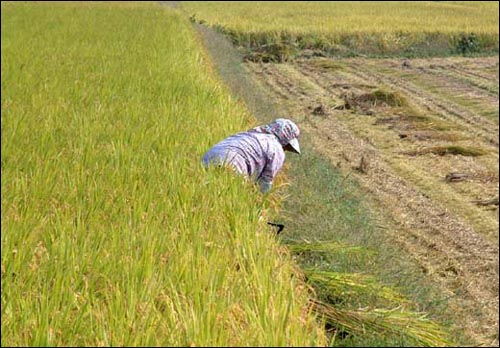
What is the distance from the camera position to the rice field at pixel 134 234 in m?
2.39

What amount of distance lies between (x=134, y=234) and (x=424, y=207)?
4.10 m

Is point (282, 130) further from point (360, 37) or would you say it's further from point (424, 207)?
point (360, 37)

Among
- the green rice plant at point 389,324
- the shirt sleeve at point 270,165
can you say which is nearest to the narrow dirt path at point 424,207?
the green rice plant at point 389,324

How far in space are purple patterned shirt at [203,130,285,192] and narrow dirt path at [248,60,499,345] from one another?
112cm

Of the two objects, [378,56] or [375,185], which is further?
[378,56]

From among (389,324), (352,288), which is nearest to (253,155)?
(352,288)

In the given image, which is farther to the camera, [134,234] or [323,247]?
[323,247]

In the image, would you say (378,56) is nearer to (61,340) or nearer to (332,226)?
(332,226)

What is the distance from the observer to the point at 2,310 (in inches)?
95.5

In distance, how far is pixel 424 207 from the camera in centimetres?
677

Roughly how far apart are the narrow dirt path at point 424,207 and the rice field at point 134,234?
1273 millimetres

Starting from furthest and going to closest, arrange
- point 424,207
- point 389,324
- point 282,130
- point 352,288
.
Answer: point 424,207
point 282,130
point 352,288
point 389,324

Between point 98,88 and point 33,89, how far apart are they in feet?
1.74

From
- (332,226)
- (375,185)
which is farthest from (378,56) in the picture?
(332,226)
